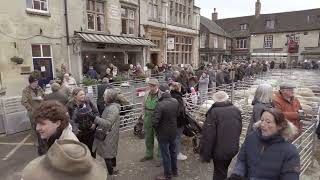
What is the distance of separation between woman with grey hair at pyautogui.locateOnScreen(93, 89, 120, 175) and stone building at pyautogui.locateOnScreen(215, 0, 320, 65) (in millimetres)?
40395

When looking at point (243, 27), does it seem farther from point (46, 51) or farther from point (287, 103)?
Result: point (287, 103)

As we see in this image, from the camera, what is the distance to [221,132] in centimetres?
408

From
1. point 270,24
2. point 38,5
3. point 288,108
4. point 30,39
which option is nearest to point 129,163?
point 288,108

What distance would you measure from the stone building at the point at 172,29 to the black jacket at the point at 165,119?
16338 mm

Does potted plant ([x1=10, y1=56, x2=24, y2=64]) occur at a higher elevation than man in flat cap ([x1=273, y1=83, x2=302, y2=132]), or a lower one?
higher

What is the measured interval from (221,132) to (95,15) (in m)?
14.6

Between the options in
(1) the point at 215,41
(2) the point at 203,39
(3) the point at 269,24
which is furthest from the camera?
(3) the point at 269,24

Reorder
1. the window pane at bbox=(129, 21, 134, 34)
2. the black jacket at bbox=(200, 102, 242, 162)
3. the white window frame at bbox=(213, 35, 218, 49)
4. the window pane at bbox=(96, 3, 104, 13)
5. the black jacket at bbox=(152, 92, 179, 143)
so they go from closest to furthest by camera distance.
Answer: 1. the black jacket at bbox=(200, 102, 242, 162)
2. the black jacket at bbox=(152, 92, 179, 143)
3. the window pane at bbox=(96, 3, 104, 13)
4. the window pane at bbox=(129, 21, 134, 34)
5. the white window frame at bbox=(213, 35, 218, 49)

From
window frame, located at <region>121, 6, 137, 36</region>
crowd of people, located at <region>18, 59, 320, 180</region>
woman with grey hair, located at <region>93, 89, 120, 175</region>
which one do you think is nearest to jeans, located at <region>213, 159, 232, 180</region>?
crowd of people, located at <region>18, 59, 320, 180</region>

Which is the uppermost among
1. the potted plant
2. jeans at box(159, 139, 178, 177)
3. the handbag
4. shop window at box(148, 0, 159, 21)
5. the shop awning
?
shop window at box(148, 0, 159, 21)

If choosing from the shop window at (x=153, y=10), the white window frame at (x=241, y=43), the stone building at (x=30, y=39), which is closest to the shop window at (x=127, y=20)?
the shop window at (x=153, y=10)

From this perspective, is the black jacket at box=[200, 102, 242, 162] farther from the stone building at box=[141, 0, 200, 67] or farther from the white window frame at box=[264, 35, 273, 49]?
the white window frame at box=[264, 35, 273, 49]

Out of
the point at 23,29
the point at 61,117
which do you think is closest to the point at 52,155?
the point at 61,117

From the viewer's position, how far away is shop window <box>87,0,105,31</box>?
16422 millimetres
